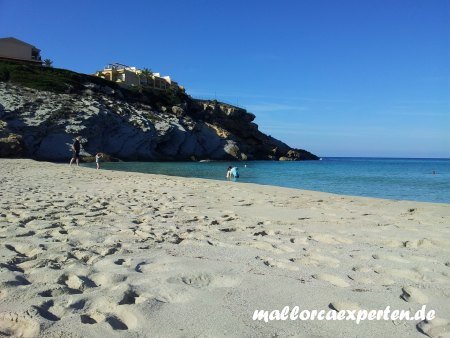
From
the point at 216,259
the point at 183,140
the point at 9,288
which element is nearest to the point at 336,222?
the point at 216,259

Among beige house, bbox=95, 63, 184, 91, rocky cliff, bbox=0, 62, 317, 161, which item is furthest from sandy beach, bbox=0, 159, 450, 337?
beige house, bbox=95, 63, 184, 91

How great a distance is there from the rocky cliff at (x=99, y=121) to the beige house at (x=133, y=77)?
27.6ft

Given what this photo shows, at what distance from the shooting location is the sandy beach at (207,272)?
258 centimetres

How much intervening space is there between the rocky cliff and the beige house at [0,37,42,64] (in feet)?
30.6

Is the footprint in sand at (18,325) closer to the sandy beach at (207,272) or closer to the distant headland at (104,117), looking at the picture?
the sandy beach at (207,272)

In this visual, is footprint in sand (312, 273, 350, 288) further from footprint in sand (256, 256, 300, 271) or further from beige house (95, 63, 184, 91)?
beige house (95, 63, 184, 91)

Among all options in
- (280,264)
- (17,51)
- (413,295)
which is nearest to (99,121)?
(17,51)

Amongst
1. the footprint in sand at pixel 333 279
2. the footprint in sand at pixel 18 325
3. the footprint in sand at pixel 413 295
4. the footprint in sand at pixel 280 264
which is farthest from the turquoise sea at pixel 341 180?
the footprint in sand at pixel 18 325

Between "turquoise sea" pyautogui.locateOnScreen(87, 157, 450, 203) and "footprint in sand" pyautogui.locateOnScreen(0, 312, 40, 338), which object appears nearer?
"footprint in sand" pyautogui.locateOnScreen(0, 312, 40, 338)

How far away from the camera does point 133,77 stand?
7981 cm

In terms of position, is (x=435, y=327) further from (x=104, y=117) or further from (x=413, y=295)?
(x=104, y=117)

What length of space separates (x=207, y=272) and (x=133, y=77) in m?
81.2

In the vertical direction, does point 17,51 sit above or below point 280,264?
above

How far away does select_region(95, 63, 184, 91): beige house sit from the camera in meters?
78.2
